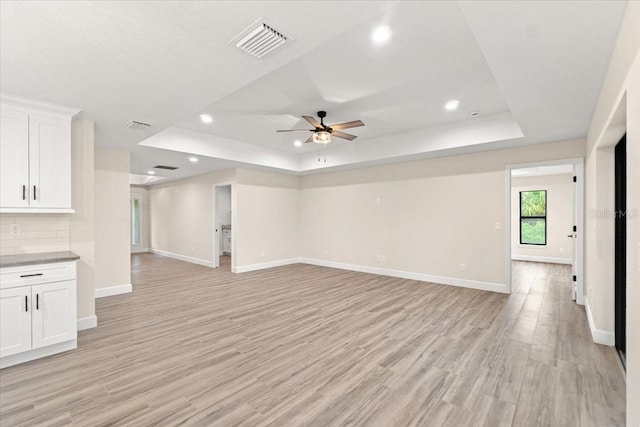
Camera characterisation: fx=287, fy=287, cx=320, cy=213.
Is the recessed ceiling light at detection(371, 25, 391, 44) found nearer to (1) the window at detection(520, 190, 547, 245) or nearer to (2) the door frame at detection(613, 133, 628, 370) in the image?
(2) the door frame at detection(613, 133, 628, 370)

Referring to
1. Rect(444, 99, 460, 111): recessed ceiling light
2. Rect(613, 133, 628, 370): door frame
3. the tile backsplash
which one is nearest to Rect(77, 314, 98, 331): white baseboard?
the tile backsplash

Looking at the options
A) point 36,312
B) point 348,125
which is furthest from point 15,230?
point 348,125

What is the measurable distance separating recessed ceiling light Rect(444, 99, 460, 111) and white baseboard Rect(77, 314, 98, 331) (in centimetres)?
546

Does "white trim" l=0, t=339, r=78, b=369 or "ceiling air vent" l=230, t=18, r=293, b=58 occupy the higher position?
"ceiling air vent" l=230, t=18, r=293, b=58

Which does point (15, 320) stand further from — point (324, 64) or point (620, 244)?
point (620, 244)

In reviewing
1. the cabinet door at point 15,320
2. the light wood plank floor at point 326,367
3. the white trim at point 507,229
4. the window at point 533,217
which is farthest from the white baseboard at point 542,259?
the cabinet door at point 15,320

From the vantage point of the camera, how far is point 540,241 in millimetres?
8531

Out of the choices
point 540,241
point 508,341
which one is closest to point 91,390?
point 508,341

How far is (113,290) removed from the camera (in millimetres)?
5102

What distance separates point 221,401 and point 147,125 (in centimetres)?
333

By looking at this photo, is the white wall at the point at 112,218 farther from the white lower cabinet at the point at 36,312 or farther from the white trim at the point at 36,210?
the white lower cabinet at the point at 36,312

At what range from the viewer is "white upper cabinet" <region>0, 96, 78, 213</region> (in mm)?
2865

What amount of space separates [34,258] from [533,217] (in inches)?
433

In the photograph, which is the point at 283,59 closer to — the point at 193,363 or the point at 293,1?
the point at 293,1
